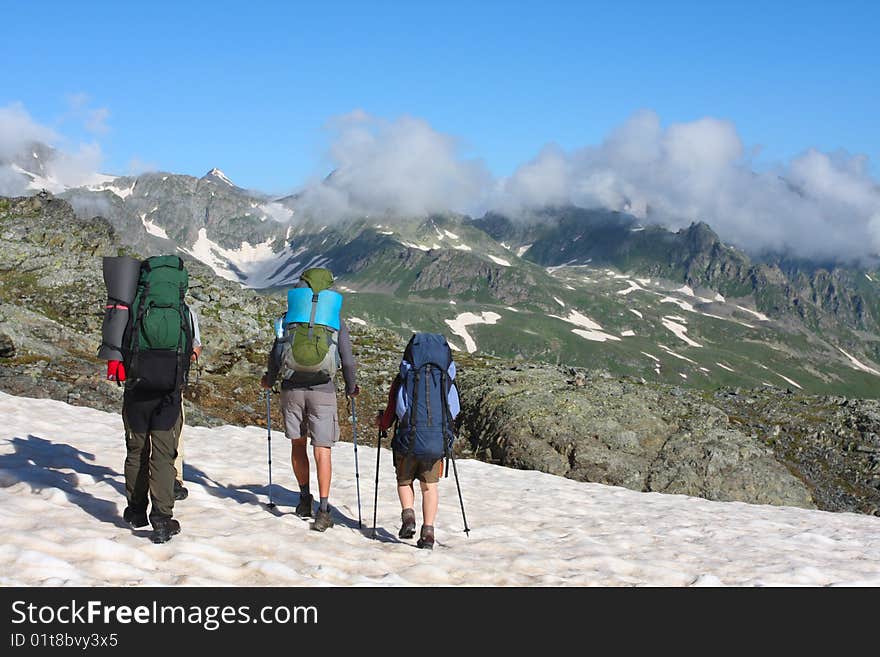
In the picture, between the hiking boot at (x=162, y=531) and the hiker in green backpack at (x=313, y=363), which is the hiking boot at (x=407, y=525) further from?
the hiking boot at (x=162, y=531)

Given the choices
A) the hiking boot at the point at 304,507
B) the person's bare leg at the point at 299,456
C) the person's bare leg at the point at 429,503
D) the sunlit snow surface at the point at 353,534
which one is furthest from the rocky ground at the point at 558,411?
the person's bare leg at the point at 429,503

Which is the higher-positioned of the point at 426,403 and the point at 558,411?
the point at 426,403

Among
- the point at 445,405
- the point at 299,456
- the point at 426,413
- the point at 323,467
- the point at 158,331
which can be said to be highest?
the point at 158,331

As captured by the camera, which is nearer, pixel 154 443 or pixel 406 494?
pixel 154 443

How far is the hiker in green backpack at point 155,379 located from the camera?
10773 mm

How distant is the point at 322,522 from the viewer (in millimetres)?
12914

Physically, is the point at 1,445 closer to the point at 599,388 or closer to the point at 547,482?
the point at 547,482

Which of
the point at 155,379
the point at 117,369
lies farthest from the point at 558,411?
the point at 117,369

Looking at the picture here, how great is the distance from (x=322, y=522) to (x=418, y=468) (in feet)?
6.59

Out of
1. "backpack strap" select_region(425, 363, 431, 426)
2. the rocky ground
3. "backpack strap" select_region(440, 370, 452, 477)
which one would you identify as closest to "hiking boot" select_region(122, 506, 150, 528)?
"backpack strap" select_region(425, 363, 431, 426)

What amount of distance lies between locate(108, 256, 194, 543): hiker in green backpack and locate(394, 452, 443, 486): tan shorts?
387 cm

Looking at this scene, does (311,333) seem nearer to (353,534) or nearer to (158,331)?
(158,331)

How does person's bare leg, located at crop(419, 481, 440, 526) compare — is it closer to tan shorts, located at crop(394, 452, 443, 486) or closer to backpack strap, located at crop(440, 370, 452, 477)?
tan shorts, located at crop(394, 452, 443, 486)

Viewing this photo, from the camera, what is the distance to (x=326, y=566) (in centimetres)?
1078
